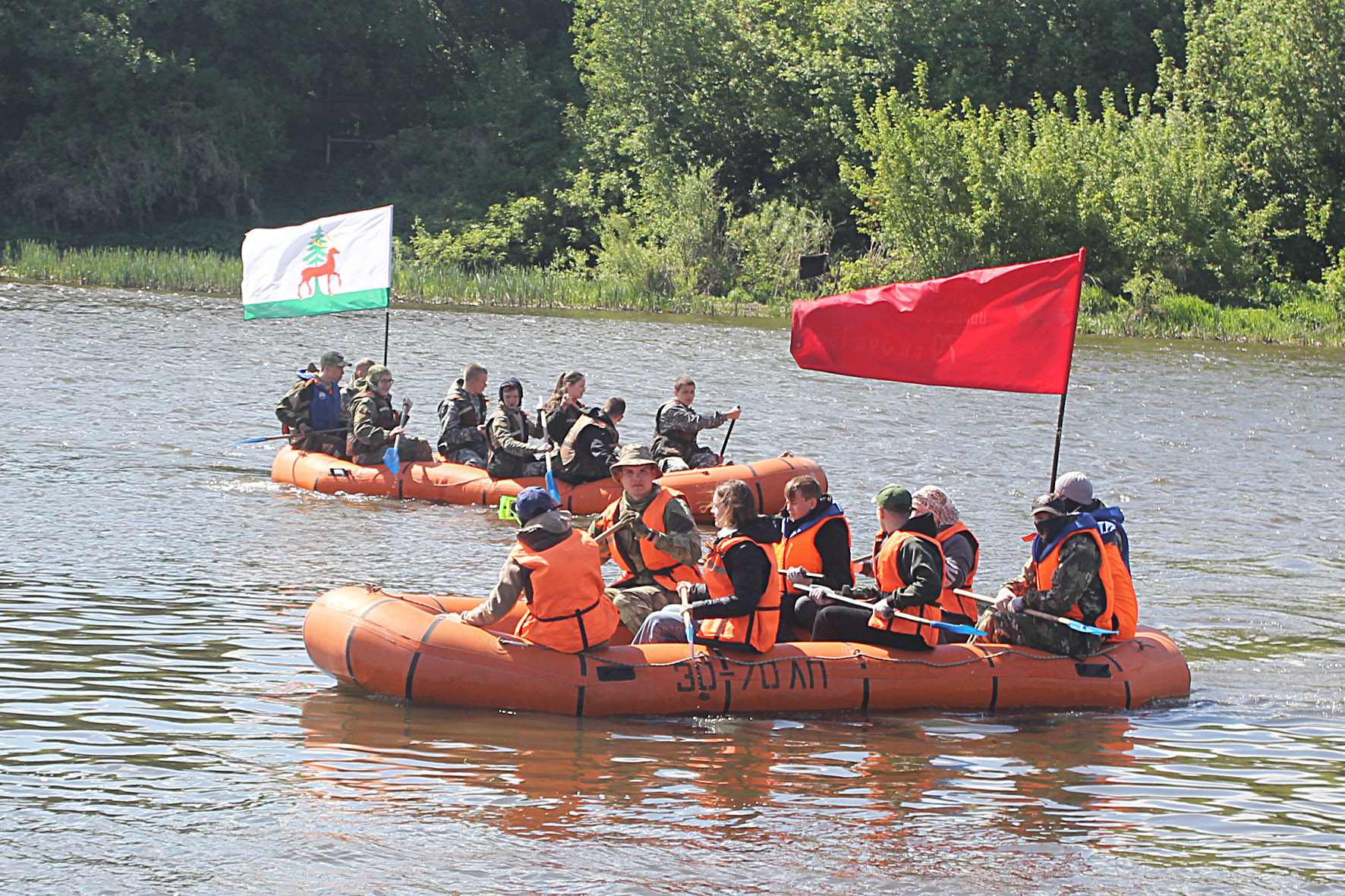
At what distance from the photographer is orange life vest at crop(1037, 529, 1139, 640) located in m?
8.28

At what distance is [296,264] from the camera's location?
15844 millimetres

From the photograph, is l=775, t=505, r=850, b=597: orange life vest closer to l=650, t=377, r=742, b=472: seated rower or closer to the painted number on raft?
the painted number on raft

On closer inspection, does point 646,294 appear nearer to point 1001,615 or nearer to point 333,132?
point 333,132

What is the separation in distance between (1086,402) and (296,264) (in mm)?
11807

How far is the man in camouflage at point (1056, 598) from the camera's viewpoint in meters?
8.23

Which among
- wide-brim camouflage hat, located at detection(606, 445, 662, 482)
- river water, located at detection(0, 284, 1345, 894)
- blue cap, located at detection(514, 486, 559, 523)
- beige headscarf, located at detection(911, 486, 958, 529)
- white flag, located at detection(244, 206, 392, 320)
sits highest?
white flag, located at detection(244, 206, 392, 320)

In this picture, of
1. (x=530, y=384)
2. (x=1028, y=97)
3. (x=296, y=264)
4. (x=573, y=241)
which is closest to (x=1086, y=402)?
(x=530, y=384)

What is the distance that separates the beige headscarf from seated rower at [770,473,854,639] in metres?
0.43

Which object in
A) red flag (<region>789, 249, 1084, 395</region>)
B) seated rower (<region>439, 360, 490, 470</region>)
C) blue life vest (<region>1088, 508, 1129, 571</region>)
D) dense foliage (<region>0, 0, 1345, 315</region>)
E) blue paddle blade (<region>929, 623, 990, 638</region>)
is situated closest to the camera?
blue life vest (<region>1088, 508, 1129, 571</region>)

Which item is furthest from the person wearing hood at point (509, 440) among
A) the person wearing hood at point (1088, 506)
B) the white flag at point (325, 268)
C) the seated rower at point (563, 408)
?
the person wearing hood at point (1088, 506)

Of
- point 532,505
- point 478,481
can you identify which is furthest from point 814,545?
point 478,481

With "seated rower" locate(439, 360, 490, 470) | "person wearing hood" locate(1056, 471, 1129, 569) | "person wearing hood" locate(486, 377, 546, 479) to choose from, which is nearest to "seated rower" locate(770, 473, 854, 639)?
"person wearing hood" locate(1056, 471, 1129, 569)

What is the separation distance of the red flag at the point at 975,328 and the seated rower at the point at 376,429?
5.91 metres

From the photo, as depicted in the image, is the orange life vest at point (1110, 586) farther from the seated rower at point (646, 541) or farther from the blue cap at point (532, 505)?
the blue cap at point (532, 505)
